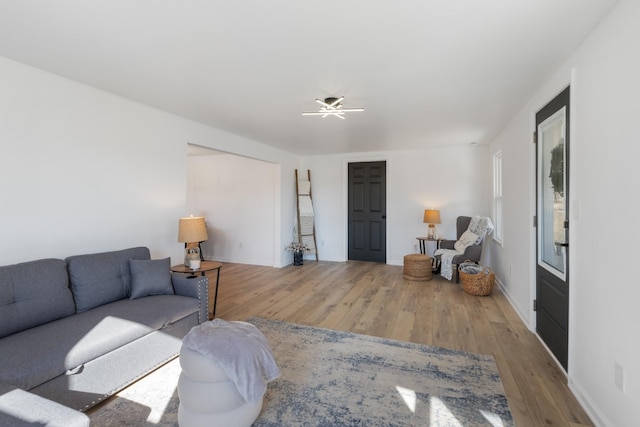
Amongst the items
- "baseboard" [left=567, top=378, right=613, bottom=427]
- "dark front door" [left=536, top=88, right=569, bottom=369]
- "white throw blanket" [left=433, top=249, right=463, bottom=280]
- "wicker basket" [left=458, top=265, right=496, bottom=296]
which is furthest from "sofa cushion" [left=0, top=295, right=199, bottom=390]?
"white throw blanket" [left=433, top=249, right=463, bottom=280]

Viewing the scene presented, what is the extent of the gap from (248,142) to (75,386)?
3869 millimetres

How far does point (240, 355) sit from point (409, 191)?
5.09 meters

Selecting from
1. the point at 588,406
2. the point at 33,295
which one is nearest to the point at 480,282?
the point at 588,406

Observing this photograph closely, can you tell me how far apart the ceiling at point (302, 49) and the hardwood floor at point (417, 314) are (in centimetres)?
233

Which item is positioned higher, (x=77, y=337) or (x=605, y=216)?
(x=605, y=216)

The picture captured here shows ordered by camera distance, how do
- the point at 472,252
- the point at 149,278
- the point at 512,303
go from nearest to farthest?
the point at 149,278
the point at 512,303
the point at 472,252

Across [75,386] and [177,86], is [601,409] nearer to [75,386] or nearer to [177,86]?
[75,386]

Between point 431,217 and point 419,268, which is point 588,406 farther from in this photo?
point 431,217

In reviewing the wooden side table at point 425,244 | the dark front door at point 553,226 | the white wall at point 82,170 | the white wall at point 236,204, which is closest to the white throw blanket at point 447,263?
the wooden side table at point 425,244

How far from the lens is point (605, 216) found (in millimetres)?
1710

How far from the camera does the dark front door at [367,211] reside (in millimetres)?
6328

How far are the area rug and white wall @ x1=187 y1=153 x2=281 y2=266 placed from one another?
374 centimetres

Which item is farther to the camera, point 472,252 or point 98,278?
point 472,252

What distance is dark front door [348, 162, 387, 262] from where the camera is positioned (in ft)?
20.8
